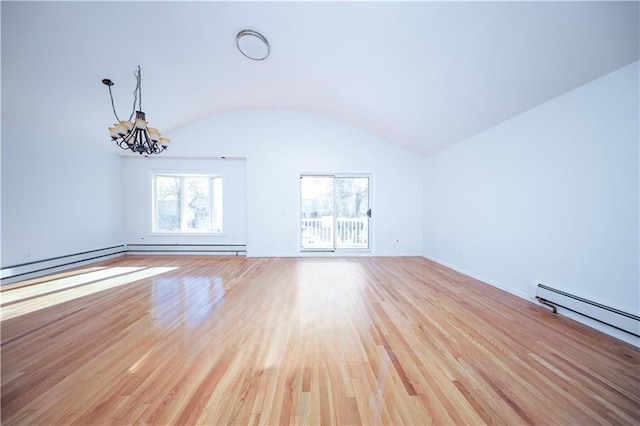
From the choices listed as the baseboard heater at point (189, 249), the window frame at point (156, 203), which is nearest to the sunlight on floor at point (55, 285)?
the baseboard heater at point (189, 249)

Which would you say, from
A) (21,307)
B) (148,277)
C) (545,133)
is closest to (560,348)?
(545,133)

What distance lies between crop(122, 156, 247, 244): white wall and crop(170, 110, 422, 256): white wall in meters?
0.30

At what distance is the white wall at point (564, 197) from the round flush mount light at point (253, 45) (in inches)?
134

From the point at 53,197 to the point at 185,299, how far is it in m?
3.48

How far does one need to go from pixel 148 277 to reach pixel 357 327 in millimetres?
3414

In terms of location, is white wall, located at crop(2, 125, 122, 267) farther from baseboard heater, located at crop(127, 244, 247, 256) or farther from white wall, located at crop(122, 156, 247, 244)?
baseboard heater, located at crop(127, 244, 247, 256)

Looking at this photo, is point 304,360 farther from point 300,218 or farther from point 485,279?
point 300,218

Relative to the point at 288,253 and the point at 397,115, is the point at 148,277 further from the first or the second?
the point at 397,115

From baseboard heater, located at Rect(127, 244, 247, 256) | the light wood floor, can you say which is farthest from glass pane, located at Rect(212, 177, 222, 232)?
the light wood floor

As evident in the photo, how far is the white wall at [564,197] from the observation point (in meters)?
1.79

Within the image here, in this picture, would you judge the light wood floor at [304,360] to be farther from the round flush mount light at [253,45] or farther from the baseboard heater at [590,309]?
the round flush mount light at [253,45]

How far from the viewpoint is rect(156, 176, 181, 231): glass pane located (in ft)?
17.2

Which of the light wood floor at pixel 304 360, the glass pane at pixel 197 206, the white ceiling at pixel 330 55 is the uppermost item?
the white ceiling at pixel 330 55

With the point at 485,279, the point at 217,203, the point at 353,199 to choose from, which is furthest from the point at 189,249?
the point at 485,279
